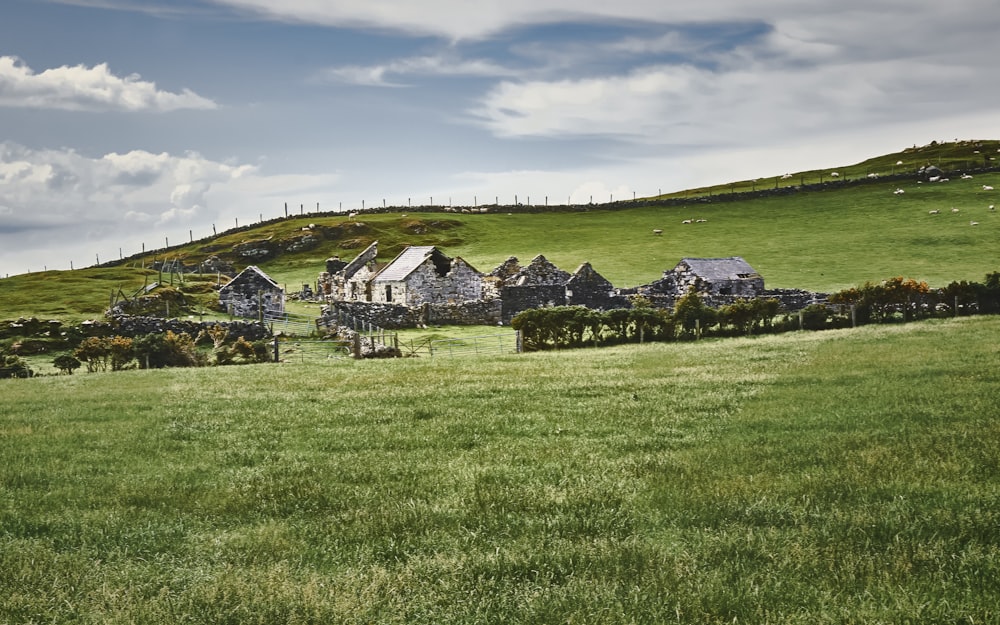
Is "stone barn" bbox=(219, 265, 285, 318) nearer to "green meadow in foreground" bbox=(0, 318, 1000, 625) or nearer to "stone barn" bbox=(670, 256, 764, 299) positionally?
"stone barn" bbox=(670, 256, 764, 299)

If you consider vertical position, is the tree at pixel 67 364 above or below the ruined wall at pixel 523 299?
below

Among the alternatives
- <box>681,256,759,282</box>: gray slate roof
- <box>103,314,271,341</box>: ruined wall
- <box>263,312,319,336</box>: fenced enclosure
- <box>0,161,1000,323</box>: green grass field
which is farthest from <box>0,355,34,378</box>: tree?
<box>681,256,759,282</box>: gray slate roof

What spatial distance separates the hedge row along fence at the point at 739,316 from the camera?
39750 mm

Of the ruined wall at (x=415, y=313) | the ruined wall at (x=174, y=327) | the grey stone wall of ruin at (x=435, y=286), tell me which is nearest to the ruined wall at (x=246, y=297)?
the ruined wall at (x=415, y=313)

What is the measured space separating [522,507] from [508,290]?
2190 inches

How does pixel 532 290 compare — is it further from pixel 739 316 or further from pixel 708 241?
pixel 708 241

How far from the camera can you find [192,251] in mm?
148500

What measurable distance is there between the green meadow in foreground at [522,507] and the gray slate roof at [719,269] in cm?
4398

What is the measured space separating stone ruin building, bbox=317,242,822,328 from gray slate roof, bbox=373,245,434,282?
0.10 meters

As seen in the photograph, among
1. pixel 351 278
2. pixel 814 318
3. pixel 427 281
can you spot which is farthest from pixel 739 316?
pixel 351 278

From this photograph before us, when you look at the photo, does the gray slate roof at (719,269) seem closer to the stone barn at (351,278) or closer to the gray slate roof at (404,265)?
the gray slate roof at (404,265)

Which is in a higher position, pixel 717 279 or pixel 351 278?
pixel 351 278

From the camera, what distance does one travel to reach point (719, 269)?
6469 cm

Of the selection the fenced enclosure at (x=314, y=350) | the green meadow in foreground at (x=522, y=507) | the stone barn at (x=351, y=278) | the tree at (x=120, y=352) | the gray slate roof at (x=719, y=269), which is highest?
the stone barn at (x=351, y=278)
